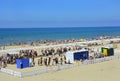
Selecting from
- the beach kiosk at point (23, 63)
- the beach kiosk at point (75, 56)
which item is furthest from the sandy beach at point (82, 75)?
the beach kiosk at point (75, 56)

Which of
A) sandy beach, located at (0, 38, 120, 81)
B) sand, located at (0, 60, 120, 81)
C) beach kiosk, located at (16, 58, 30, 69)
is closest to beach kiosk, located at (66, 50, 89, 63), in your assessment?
sandy beach, located at (0, 38, 120, 81)

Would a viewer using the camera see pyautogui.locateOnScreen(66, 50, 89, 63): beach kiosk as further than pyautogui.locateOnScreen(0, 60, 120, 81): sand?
Yes

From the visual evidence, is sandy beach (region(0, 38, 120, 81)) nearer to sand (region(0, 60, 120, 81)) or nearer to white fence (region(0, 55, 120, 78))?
sand (region(0, 60, 120, 81))

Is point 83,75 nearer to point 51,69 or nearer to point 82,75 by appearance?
point 82,75

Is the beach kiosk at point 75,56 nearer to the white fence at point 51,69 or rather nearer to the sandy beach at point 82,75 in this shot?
the white fence at point 51,69

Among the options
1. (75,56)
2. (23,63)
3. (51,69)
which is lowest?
(51,69)

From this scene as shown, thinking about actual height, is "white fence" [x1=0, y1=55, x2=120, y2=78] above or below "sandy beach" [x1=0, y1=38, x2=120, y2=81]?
above

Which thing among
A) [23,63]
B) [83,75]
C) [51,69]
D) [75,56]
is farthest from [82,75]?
[23,63]

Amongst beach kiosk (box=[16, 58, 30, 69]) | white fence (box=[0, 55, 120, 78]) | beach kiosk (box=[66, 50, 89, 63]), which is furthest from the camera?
beach kiosk (box=[66, 50, 89, 63])

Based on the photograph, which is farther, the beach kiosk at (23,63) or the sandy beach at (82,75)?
the beach kiosk at (23,63)

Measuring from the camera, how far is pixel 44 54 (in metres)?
37.3

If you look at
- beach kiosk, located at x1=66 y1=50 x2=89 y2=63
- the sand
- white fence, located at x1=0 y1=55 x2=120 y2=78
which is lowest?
the sand

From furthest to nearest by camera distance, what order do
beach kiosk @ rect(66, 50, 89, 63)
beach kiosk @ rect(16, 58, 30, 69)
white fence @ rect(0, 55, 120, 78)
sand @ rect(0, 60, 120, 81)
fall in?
beach kiosk @ rect(66, 50, 89, 63) → beach kiosk @ rect(16, 58, 30, 69) → white fence @ rect(0, 55, 120, 78) → sand @ rect(0, 60, 120, 81)

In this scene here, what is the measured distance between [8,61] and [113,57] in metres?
12.1
